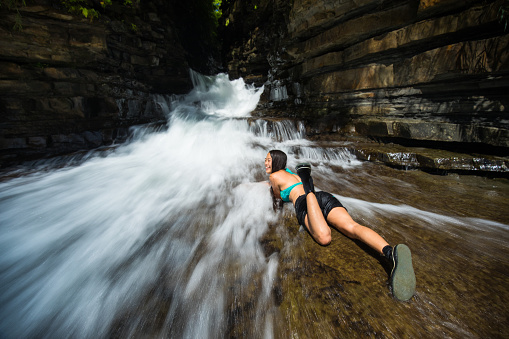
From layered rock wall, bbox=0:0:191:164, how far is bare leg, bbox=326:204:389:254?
952cm

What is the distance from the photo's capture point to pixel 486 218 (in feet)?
8.53

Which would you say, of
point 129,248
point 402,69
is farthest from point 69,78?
point 402,69

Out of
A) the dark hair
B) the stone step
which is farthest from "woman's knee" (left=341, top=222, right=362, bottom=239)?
the stone step

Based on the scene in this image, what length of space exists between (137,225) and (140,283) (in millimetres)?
1204

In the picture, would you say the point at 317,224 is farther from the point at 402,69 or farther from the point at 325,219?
the point at 402,69

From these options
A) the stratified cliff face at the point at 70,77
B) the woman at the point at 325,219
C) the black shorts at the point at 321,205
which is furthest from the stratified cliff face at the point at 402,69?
the stratified cliff face at the point at 70,77

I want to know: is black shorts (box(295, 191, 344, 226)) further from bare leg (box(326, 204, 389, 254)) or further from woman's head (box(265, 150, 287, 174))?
woman's head (box(265, 150, 287, 174))

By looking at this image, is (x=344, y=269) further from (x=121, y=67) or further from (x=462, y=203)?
(x=121, y=67)

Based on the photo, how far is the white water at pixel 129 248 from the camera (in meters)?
1.52

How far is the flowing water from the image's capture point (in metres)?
1.37

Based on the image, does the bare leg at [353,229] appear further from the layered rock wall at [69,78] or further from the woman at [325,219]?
the layered rock wall at [69,78]

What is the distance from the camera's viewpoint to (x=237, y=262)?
6.41 ft

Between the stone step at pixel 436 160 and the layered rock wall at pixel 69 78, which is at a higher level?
the layered rock wall at pixel 69 78

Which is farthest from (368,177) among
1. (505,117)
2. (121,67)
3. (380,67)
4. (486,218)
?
(121,67)
